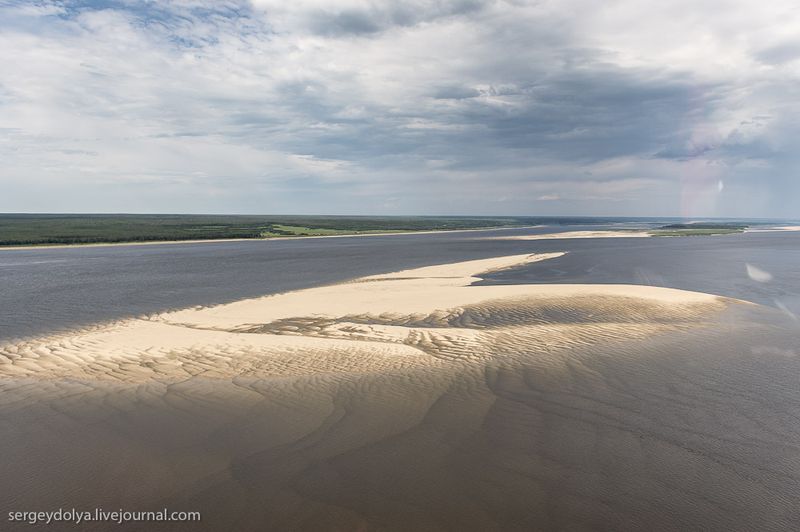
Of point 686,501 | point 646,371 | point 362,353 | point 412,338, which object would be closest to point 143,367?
point 362,353

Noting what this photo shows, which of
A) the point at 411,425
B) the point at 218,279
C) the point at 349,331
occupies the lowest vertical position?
the point at 411,425

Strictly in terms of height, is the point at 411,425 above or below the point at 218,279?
below

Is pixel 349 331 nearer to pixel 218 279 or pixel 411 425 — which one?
pixel 411 425

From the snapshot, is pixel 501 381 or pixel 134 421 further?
pixel 501 381

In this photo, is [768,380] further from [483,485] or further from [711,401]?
[483,485]

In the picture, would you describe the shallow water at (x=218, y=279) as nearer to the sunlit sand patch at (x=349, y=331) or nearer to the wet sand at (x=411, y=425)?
the sunlit sand patch at (x=349, y=331)

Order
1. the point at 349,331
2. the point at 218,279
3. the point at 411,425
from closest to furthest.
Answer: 1. the point at 411,425
2. the point at 349,331
3. the point at 218,279

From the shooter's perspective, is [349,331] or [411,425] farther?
[349,331]

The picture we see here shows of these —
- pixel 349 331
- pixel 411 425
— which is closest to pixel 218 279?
pixel 349 331
